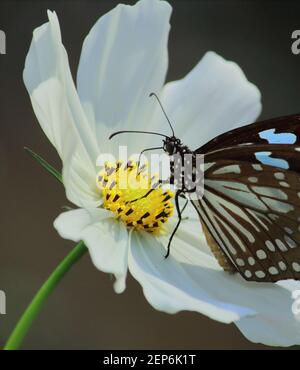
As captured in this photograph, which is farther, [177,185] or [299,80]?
[299,80]

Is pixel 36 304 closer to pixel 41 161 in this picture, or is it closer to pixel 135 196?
pixel 41 161

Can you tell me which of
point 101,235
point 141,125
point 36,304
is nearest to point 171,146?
point 141,125

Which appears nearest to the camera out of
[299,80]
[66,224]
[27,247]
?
[66,224]

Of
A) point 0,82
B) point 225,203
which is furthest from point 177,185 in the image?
point 0,82

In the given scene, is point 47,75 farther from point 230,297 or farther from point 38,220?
point 38,220

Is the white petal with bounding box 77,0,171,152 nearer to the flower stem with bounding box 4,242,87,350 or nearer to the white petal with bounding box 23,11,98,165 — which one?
the white petal with bounding box 23,11,98,165

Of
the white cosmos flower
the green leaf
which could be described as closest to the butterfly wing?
the white cosmos flower

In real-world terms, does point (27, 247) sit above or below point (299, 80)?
below
